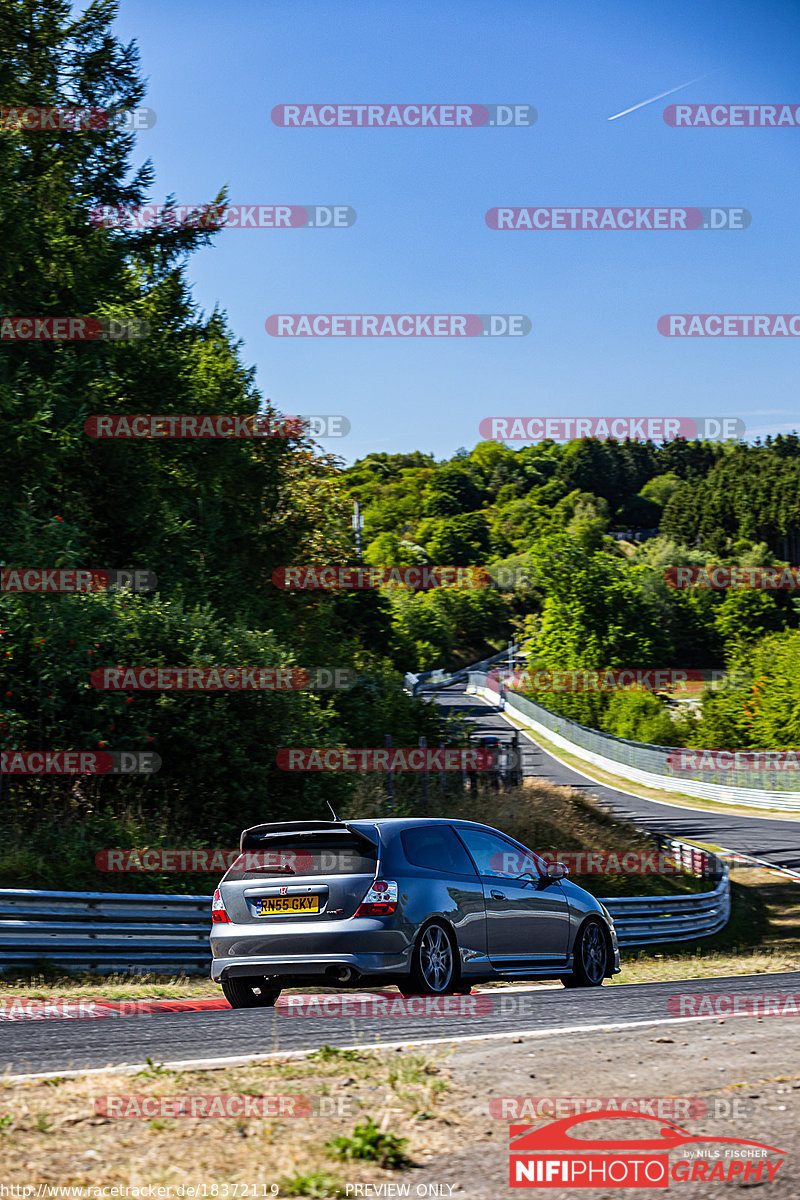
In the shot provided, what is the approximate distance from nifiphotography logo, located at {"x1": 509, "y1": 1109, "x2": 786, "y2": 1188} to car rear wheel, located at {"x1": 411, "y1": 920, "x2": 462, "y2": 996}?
4316 millimetres

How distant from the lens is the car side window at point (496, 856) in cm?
989

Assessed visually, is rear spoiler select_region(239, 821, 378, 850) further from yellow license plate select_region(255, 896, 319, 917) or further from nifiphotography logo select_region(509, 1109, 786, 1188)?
nifiphotography logo select_region(509, 1109, 786, 1188)

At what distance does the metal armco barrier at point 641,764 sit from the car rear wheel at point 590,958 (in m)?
38.6

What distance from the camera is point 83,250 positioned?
77.7 feet

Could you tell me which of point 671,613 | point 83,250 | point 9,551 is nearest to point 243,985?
point 9,551

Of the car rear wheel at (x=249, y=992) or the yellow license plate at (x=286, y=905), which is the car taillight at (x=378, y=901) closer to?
the yellow license plate at (x=286, y=905)

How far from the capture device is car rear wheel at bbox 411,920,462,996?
8.77 m

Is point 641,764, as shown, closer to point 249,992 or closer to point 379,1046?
point 249,992

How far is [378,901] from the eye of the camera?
8641 mm

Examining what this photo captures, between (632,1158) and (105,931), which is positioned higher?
(632,1158)

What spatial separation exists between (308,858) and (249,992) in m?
1.30

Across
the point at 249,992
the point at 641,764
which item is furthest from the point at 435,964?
the point at 641,764

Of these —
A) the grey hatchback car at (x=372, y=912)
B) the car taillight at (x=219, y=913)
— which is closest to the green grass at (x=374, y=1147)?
the grey hatchback car at (x=372, y=912)

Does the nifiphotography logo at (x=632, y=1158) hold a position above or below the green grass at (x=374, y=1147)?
below
